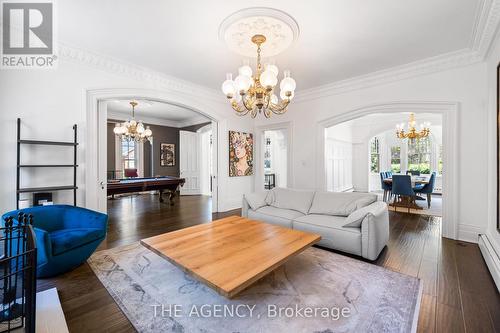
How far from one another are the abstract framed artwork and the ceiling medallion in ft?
9.42

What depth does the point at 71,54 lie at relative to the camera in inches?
131

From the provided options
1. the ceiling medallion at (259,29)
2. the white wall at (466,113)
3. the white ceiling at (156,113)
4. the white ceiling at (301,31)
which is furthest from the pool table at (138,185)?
the white wall at (466,113)

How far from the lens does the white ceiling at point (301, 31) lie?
2416 mm

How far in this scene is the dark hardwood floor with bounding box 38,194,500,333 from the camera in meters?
1.74

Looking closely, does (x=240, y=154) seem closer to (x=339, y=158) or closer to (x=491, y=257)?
(x=339, y=158)

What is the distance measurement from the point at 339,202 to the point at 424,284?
145 centimetres

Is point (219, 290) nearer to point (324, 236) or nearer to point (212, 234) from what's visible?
point (212, 234)

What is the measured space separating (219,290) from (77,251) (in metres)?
1.93

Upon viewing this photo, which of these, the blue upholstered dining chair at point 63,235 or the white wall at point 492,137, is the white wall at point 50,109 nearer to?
the blue upholstered dining chair at point 63,235

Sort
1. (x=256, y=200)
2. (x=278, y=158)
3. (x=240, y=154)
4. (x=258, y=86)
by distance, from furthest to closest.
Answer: (x=278, y=158) < (x=240, y=154) < (x=256, y=200) < (x=258, y=86)

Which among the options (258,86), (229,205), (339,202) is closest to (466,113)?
(339,202)

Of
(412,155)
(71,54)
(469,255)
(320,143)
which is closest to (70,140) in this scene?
(71,54)

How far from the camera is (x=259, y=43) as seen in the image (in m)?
2.78

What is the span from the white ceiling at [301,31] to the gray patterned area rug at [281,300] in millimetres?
2905
